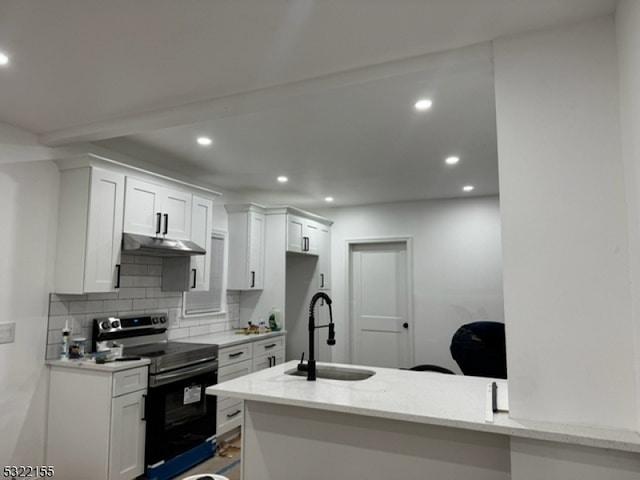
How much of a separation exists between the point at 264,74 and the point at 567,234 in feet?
5.40

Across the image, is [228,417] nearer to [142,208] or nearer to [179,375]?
[179,375]

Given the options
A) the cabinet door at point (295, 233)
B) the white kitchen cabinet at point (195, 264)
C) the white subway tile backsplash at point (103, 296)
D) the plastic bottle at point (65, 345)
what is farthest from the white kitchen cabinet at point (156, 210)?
the cabinet door at point (295, 233)

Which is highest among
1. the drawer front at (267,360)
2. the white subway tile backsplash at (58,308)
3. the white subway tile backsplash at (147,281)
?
the white subway tile backsplash at (147,281)

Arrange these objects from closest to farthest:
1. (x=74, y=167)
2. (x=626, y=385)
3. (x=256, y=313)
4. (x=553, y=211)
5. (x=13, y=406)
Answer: (x=626, y=385)
(x=553, y=211)
(x=13, y=406)
(x=74, y=167)
(x=256, y=313)

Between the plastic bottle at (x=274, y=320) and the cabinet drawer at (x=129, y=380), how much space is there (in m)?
1.96

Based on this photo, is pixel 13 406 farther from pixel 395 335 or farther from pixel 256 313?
pixel 395 335

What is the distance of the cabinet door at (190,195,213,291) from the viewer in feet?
13.0

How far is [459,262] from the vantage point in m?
5.50

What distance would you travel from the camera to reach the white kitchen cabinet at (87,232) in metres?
3.00

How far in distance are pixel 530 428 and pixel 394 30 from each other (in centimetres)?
171

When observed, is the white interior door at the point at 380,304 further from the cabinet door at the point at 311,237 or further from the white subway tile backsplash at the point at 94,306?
the white subway tile backsplash at the point at 94,306

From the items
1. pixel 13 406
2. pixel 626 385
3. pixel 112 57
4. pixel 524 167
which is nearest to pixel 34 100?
pixel 112 57

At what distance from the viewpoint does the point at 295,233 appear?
5320 mm

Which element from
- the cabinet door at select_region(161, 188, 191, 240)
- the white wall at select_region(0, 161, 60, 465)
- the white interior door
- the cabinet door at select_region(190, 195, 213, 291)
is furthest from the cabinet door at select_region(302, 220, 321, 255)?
the white wall at select_region(0, 161, 60, 465)
